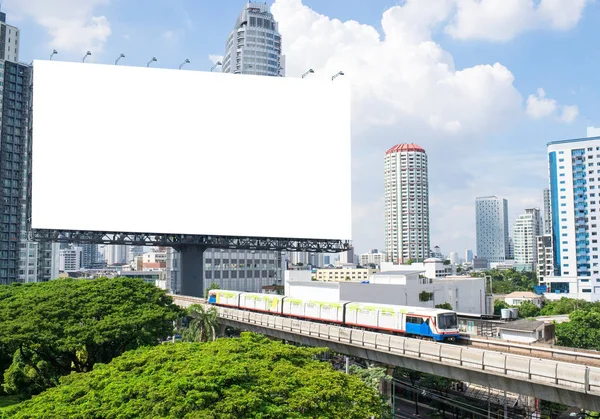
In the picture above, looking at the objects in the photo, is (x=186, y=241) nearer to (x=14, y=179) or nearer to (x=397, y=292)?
(x=397, y=292)

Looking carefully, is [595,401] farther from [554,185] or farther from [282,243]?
[554,185]

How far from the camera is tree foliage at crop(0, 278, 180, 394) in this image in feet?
122

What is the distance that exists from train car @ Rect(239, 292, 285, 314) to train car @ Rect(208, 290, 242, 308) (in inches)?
41.9

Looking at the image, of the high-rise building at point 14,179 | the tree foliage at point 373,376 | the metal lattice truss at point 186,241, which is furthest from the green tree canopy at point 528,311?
the high-rise building at point 14,179

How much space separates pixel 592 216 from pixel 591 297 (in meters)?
21.0

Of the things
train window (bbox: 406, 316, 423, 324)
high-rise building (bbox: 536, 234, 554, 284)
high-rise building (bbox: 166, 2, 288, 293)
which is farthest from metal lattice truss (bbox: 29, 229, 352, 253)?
high-rise building (bbox: 536, 234, 554, 284)

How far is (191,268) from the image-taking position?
199ft

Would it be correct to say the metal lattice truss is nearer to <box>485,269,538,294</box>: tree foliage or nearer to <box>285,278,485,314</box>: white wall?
<box>285,278,485,314</box>: white wall

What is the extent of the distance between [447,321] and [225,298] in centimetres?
3019

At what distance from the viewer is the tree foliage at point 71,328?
1467 inches

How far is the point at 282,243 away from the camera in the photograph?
6025 centimetres

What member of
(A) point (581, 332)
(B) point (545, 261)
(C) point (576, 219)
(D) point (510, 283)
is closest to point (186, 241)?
(A) point (581, 332)

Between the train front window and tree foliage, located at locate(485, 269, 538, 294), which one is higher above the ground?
the train front window

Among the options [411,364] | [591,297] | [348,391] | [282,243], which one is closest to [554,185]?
[591,297]
